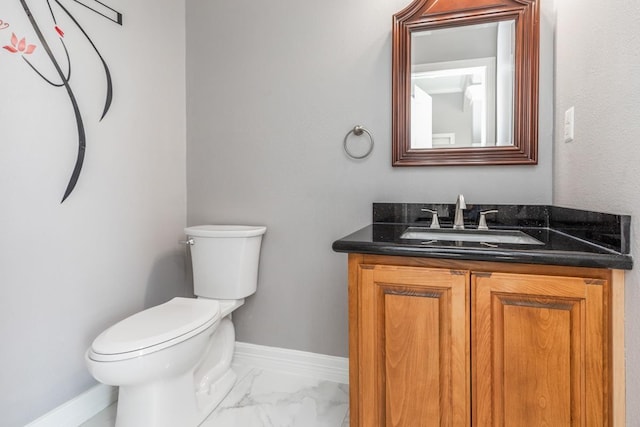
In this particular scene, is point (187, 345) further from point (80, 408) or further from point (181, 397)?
point (80, 408)

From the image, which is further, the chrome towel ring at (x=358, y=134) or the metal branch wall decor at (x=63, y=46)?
the chrome towel ring at (x=358, y=134)

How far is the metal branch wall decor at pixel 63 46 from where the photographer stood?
1291 mm

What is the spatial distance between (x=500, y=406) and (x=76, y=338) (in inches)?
65.0

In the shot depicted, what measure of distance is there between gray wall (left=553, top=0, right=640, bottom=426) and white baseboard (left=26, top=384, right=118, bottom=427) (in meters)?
1.96

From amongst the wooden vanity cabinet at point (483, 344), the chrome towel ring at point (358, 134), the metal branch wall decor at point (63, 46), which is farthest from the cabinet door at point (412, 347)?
the metal branch wall decor at point (63, 46)

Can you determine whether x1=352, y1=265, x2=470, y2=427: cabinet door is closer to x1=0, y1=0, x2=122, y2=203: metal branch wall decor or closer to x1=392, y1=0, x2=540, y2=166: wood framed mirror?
x1=392, y1=0, x2=540, y2=166: wood framed mirror

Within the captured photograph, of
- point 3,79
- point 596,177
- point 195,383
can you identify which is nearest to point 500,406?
point 596,177

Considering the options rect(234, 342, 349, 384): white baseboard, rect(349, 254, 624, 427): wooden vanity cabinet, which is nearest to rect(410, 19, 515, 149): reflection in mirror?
rect(349, 254, 624, 427): wooden vanity cabinet

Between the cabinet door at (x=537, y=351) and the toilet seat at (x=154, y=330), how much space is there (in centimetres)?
104

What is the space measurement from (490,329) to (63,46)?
6.31 feet

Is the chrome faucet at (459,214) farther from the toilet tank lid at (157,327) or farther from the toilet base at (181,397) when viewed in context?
the toilet base at (181,397)

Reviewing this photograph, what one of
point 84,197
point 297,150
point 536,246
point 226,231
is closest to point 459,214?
point 536,246

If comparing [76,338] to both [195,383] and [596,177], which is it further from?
[596,177]

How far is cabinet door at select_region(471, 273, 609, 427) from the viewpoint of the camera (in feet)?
3.02
